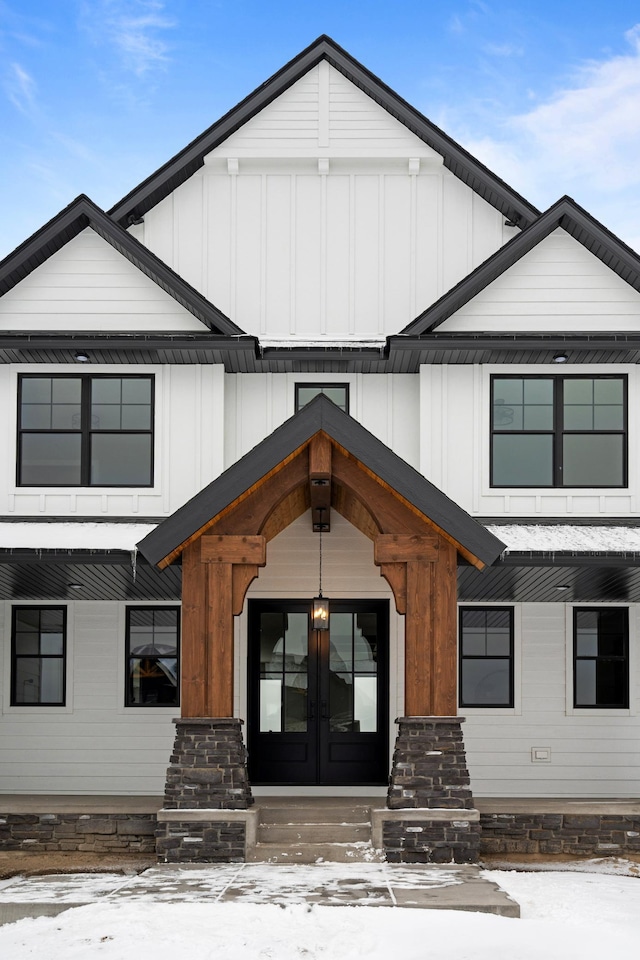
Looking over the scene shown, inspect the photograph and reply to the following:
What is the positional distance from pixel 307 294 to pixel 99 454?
3.66 meters

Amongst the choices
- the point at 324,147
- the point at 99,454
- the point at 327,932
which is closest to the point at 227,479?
the point at 99,454

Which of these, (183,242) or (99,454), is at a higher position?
(183,242)

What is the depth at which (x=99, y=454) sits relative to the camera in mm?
12719

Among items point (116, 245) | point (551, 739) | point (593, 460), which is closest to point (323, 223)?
point (116, 245)

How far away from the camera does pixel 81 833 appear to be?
1091 centimetres

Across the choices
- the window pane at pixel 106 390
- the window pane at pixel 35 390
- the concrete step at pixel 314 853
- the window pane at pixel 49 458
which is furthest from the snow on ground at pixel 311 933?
the window pane at pixel 35 390

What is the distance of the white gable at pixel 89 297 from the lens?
12727mm

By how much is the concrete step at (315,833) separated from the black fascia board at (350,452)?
3.17 m

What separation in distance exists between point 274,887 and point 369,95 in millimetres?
10637

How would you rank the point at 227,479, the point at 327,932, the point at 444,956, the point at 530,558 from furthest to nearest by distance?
1. the point at 530,558
2. the point at 227,479
3. the point at 327,932
4. the point at 444,956

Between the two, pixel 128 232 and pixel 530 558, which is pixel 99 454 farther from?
pixel 530 558

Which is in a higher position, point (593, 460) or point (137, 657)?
point (593, 460)

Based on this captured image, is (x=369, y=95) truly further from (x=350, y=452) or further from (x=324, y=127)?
(x=350, y=452)

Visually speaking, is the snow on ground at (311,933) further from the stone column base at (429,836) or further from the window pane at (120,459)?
the window pane at (120,459)
